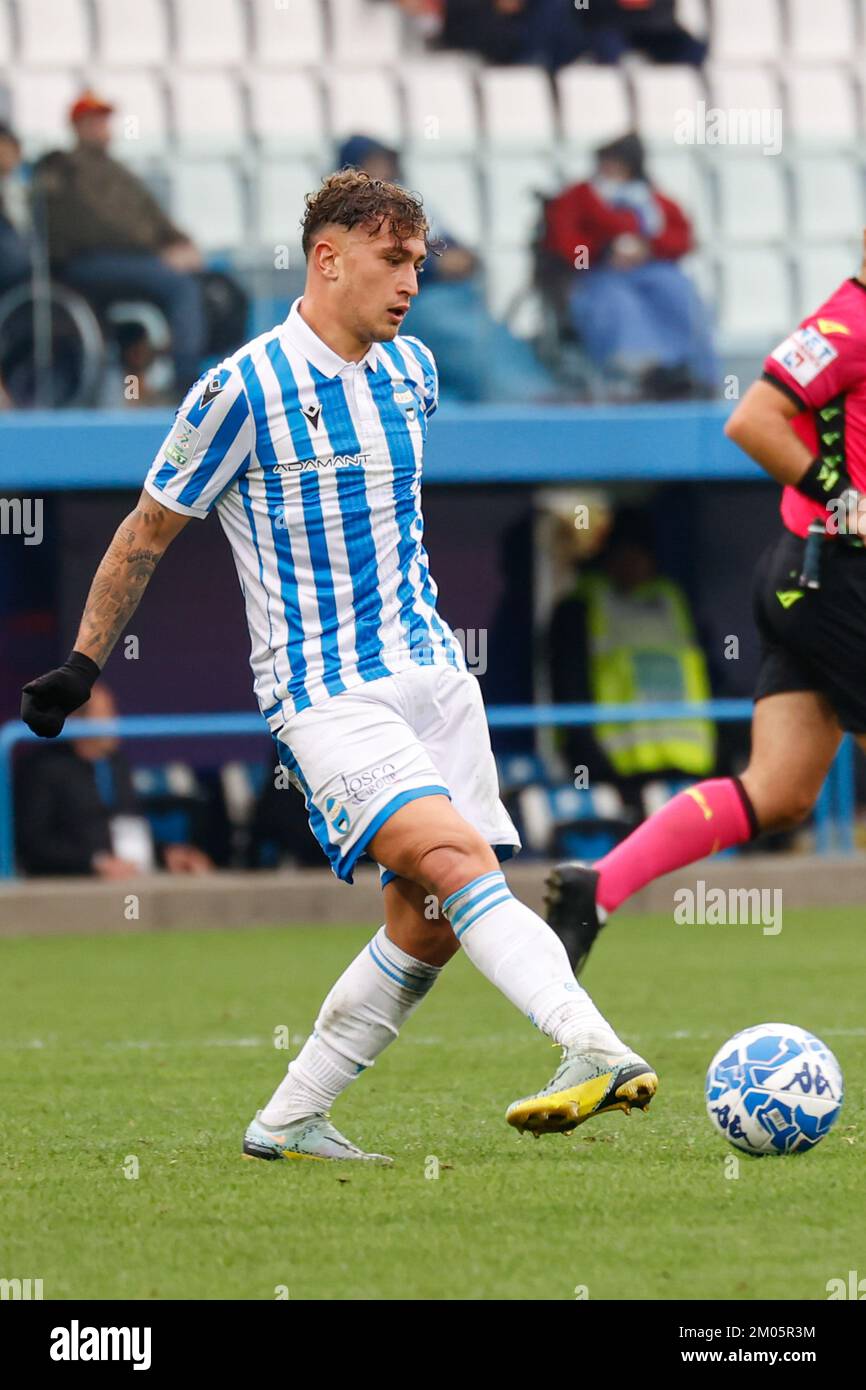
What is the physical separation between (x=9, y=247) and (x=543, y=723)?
4.20 m

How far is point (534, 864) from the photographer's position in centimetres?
1311

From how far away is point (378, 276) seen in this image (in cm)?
504

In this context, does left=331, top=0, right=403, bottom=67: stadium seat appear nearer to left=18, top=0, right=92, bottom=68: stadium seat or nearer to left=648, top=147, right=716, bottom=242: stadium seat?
left=18, top=0, right=92, bottom=68: stadium seat

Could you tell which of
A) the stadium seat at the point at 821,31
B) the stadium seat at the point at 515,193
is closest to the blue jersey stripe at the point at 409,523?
the stadium seat at the point at 515,193

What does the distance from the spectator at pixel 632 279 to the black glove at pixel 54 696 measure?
10.1 meters

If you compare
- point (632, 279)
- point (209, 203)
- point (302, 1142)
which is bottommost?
point (302, 1142)

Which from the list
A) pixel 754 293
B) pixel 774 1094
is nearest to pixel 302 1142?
pixel 774 1094

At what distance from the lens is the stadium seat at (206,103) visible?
54.6 feet

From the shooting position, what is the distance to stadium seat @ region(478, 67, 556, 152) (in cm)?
1684

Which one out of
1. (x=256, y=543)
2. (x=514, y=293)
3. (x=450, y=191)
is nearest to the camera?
(x=256, y=543)
